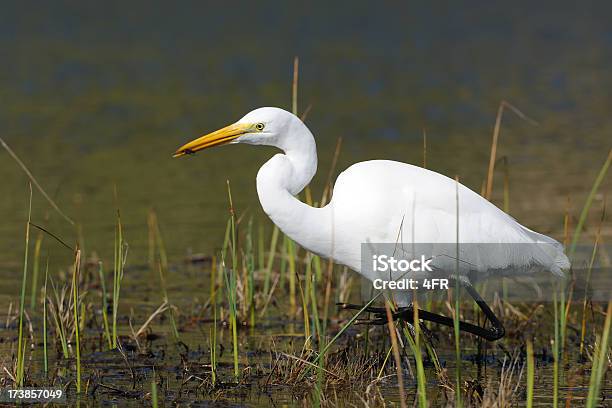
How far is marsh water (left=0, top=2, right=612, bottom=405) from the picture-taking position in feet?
36.7

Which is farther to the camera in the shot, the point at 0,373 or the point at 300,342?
the point at 300,342

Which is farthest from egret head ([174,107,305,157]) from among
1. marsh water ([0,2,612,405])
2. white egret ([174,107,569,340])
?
marsh water ([0,2,612,405])

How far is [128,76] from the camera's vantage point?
976 inches

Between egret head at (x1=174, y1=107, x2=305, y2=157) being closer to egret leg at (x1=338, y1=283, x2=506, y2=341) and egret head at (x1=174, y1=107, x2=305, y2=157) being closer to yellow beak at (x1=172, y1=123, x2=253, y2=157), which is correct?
yellow beak at (x1=172, y1=123, x2=253, y2=157)

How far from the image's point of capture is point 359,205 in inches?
241

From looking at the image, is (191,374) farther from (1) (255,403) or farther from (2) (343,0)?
(2) (343,0)

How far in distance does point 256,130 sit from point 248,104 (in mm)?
14130

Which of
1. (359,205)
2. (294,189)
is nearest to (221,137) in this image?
(294,189)

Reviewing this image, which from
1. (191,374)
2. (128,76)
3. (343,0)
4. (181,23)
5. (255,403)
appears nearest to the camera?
(255,403)

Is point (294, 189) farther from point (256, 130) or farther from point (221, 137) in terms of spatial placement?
point (221, 137)

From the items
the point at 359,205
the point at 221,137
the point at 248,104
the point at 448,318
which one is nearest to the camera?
the point at 221,137

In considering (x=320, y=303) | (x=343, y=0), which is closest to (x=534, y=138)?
(x=320, y=303)

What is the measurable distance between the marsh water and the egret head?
1.72 meters

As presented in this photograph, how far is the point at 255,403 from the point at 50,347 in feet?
5.98
